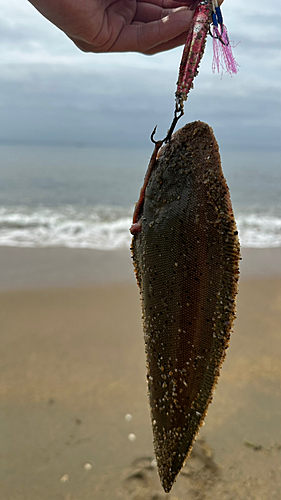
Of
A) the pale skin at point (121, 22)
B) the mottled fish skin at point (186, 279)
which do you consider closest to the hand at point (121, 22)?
the pale skin at point (121, 22)

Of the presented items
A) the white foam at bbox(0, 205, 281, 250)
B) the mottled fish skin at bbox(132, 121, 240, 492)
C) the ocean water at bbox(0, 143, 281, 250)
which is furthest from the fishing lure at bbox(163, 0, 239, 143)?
the white foam at bbox(0, 205, 281, 250)

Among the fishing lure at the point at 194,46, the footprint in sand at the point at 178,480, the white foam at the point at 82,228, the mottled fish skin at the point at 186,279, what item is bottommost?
the footprint in sand at the point at 178,480

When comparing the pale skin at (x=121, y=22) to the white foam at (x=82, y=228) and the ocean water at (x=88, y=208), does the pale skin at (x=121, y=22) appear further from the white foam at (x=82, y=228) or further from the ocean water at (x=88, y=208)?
the white foam at (x=82, y=228)

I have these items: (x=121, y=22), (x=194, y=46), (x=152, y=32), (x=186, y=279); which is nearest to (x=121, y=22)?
(x=121, y=22)

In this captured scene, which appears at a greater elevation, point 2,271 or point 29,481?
point 2,271

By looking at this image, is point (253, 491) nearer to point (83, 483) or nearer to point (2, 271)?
point (83, 483)

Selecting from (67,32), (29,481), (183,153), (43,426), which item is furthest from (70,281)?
(183,153)

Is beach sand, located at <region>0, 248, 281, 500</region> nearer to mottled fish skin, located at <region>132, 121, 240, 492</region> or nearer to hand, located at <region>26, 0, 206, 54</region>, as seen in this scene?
mottled fish skin, located at <region>132, 121, 240, 492</region>

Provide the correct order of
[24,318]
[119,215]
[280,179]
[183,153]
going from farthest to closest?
[280,179] < [119,215] < [24,318] < [183,153]
